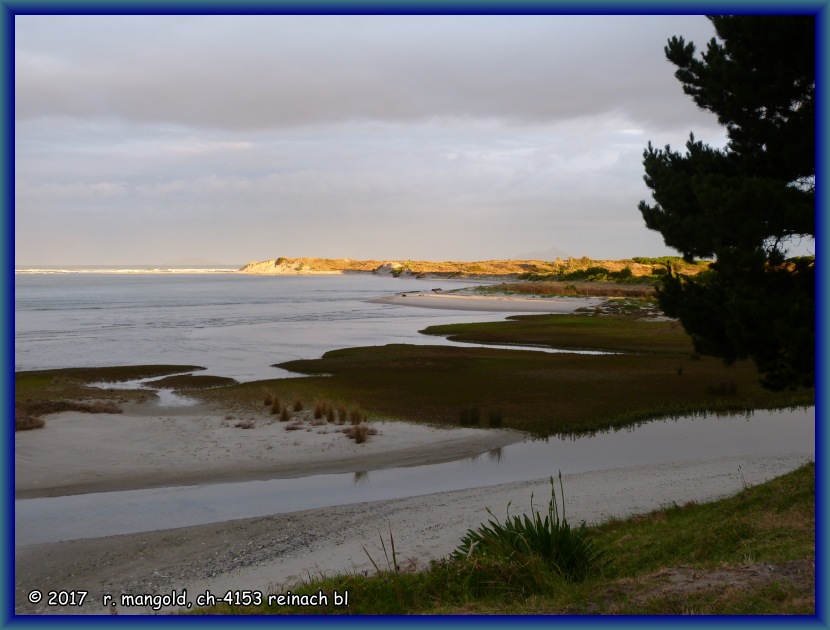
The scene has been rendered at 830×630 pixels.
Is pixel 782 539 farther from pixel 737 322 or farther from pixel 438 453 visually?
pixel 438 453

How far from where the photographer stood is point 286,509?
12.8m

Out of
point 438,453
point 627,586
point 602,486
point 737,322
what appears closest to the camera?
point 627,586

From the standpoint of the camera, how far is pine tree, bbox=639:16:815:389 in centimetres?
1038

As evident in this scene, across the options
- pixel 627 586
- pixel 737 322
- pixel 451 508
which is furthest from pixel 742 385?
pixel 627 586

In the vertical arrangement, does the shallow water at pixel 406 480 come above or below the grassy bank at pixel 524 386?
below

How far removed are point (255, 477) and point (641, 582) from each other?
33.9ft

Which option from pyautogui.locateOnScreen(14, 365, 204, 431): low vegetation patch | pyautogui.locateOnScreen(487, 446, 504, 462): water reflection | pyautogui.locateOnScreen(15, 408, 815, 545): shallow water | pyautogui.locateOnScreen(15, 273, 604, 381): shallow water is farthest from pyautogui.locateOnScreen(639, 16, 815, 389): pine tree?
pyautogui.locateOnScreen(15, 273, 604, 381): shallow water

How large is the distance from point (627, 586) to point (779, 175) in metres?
8.96

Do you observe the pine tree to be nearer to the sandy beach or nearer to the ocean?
the sandy beach

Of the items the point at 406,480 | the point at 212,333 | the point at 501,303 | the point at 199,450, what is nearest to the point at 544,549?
the point at 406,480

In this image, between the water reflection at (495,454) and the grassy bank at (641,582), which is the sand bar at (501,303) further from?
the grassy bank at (641,582)

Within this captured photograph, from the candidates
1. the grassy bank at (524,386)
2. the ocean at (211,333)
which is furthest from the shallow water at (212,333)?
the grassy bank at (524,386)

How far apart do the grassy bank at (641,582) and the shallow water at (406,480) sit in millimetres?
5017

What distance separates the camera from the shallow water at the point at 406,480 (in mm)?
12391
